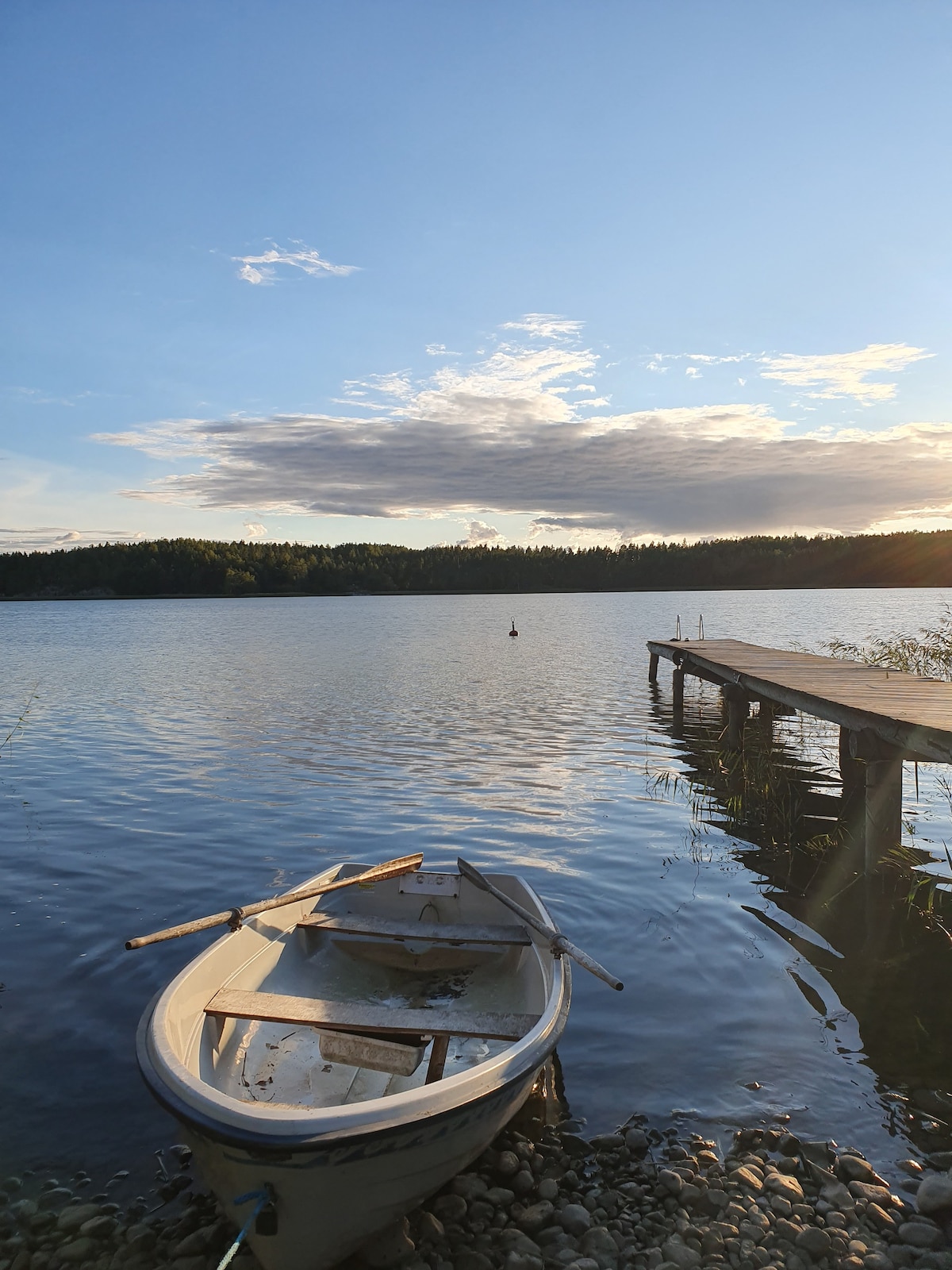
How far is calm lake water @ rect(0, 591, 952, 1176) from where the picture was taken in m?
5.97

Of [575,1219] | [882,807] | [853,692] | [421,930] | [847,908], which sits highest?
[853,692]

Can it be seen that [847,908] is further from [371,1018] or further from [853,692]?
[371,1018]

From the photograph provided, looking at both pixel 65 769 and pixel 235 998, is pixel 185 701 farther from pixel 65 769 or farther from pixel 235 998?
pixel 235 998

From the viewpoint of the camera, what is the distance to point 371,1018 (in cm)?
538

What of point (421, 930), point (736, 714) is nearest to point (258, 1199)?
point (421, 930)

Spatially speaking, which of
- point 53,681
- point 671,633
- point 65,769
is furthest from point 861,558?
point 65,769

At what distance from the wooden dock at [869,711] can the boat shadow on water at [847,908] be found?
17.9 inches

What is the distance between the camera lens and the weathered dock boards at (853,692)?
8438 millimetres

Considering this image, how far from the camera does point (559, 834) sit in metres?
12.0

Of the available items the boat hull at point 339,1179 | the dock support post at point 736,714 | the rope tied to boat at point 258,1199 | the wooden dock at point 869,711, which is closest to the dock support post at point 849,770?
the wooden dock at point 869,711

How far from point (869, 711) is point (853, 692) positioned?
7.96ft

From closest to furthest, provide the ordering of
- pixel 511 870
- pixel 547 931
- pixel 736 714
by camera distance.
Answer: pixel 547 931 → pixel 511 870 → pixel 736 714

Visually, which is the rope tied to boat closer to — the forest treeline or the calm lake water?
the calm lake water

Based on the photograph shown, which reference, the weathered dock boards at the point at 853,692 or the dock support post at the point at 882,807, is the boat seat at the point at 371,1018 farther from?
the dock support post at the point at 882,807
